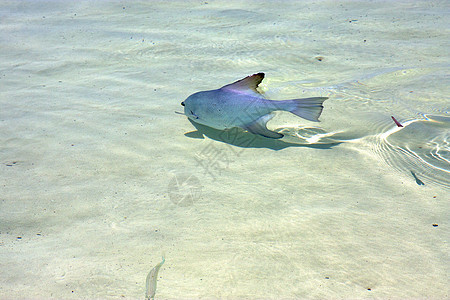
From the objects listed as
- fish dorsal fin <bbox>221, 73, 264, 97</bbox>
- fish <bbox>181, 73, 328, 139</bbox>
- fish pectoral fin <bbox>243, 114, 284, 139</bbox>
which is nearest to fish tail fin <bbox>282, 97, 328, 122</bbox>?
fish <bbox>181, 73, 328, 139</bbox>

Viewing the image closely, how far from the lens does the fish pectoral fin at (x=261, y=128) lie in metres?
2.22

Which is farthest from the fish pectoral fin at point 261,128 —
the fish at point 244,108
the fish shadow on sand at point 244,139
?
the fish shadow on sand at point 244,139

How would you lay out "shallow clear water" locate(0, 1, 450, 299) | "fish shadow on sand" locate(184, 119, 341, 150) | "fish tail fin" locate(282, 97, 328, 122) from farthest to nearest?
1. "fish shadow on sand" locate(184, 119, 341, 150)
2. "fish tail fin" locate(282, 97, 328, 122)
3. "shallow clear water" locate(0, 1, 450, 299)

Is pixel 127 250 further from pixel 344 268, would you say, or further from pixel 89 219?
pixel 344 268

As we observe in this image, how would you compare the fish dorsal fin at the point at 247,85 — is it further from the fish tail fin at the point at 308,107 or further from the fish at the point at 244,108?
the fish tail fin at the point at 308,107

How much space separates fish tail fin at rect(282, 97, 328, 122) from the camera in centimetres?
218

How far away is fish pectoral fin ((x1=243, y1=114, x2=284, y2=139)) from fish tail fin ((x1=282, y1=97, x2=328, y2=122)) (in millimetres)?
154

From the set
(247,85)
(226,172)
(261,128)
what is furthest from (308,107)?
(226,172)

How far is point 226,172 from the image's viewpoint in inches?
83.0

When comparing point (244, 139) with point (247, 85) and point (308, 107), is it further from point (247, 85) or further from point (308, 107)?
point (308, 107)

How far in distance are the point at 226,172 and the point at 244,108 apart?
0.42 meters

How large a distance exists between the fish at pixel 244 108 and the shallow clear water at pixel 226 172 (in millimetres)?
123

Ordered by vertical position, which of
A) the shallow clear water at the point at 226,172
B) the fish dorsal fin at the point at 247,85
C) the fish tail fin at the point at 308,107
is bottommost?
the shallow clear water at the point at 226,172

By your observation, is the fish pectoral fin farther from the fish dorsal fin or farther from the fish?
the fish dorsal fin
